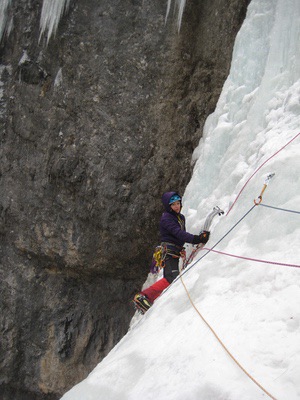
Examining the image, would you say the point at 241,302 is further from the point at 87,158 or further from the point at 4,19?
the point at 4,19

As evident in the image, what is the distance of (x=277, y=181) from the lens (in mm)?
3441

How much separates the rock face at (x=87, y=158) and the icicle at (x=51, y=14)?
4.1 inches

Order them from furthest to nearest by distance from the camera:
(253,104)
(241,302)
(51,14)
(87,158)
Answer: (51,14)
(87,158)
(253,104)
(241,302)

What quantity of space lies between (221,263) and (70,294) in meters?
5.32

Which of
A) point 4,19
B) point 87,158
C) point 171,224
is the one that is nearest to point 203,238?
point 171,224

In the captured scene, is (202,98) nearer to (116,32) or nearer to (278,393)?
(116,32)

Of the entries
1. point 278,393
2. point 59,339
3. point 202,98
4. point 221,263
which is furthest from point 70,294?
point 278,393

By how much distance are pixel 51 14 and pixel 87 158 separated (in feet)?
8.68

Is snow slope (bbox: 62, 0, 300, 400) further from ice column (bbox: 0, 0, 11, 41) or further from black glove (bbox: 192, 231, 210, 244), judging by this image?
ice column (bbox: 0, 0, 11, 41)

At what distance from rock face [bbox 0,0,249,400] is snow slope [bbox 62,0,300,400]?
2.29m

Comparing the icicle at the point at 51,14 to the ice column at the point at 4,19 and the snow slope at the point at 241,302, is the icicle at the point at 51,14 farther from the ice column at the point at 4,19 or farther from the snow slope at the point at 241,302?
the snow slope at the point at 241,302

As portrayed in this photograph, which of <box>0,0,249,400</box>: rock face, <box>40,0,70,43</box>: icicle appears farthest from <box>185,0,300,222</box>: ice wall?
<box>40,0,70,43</box>: icicle

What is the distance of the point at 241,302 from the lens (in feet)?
8.90

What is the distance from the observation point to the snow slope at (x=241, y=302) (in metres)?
2.24
